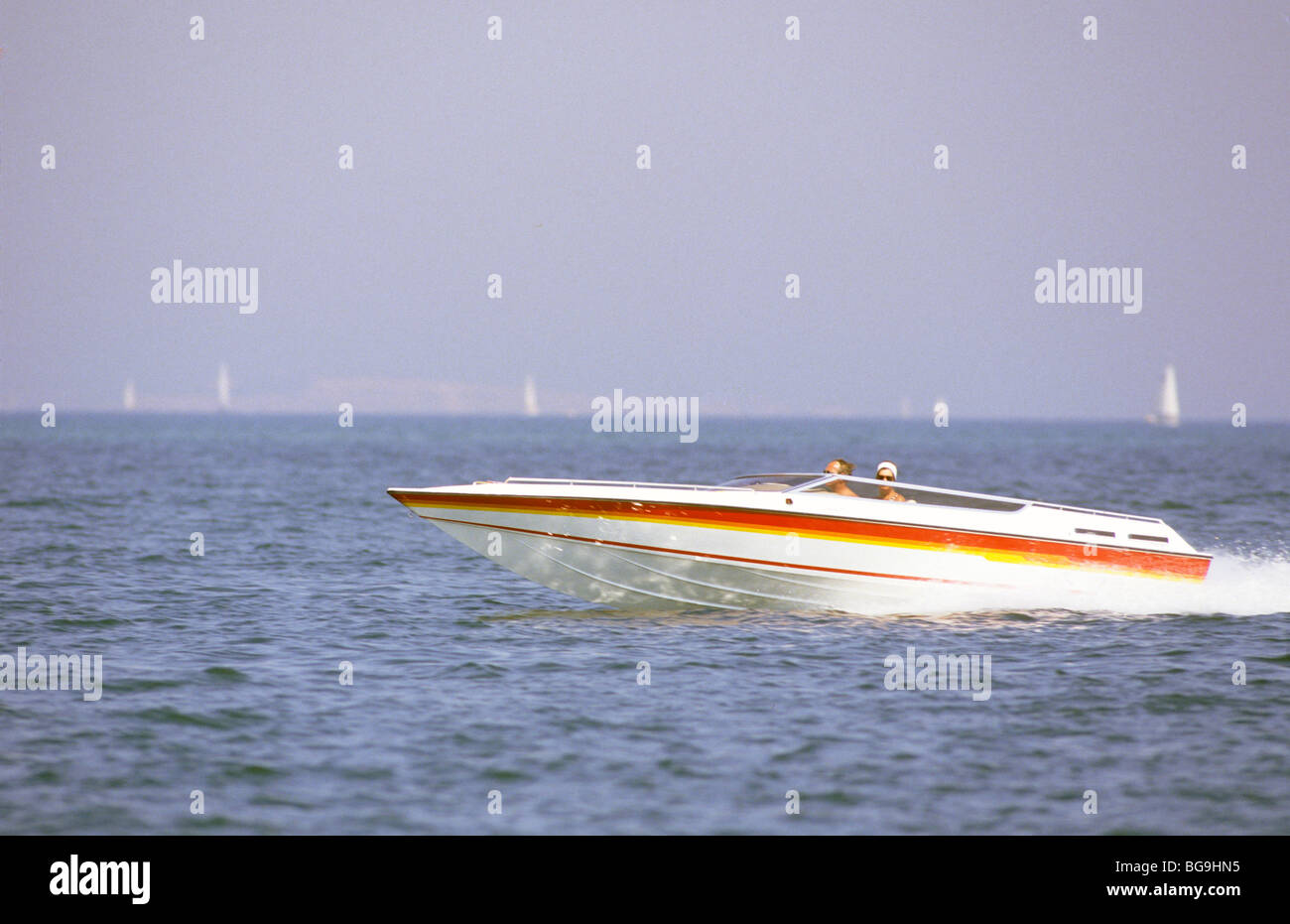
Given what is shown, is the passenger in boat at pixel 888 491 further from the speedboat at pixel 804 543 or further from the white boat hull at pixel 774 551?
the white boat hull at pixel 774 551

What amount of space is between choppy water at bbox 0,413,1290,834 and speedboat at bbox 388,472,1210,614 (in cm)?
43

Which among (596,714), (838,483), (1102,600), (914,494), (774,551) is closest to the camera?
(596,714)

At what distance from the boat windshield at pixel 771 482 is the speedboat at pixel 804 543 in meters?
0.02

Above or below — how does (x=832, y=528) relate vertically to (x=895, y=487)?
below

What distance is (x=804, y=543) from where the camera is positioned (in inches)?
Result: 593

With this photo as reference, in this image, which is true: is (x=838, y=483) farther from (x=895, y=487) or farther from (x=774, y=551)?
(x=774, y=551)

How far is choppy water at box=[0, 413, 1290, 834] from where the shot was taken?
28.6ft

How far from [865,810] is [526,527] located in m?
7.37

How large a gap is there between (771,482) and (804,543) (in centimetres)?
94

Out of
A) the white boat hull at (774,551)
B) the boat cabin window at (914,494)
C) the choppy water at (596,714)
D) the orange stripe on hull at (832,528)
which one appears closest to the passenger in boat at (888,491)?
the boat cabin window at (914,494)

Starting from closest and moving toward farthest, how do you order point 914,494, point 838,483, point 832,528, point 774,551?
1. point 832,528
2. point 774,551
3. point 838,483
4. point 914,494

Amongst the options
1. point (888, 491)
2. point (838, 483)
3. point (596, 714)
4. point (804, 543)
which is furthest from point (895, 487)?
point (596, 714)
